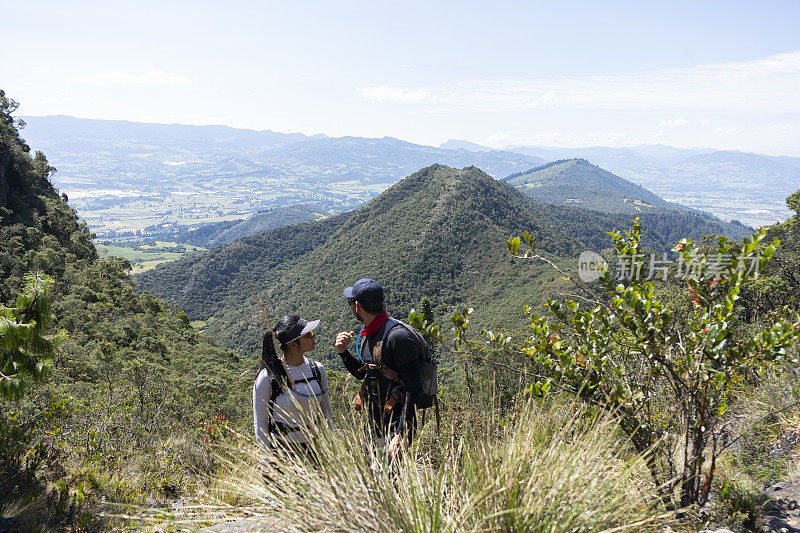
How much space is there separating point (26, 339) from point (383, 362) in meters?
2.08

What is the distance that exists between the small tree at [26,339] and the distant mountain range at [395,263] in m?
46.9

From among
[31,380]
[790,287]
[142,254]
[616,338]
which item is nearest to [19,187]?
[31,380]

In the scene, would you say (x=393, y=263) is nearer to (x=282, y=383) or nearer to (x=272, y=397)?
(x=272, y=397)

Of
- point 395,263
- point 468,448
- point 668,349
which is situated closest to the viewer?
point 468,448

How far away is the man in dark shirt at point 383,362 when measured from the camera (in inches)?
95.7

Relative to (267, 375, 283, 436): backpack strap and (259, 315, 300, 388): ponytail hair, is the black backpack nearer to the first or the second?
(259, 315, 300, 388): ponytail hair

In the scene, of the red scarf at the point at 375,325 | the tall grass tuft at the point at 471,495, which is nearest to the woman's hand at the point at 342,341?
the red scarf at the point at 375,325

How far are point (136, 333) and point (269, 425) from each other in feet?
91.0

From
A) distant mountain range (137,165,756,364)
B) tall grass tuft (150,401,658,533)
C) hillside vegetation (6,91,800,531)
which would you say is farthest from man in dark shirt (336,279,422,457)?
distant mountain range (137,165,756,364)

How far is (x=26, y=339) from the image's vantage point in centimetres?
251

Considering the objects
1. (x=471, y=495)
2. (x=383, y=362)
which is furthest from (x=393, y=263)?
(x=471, y=495)

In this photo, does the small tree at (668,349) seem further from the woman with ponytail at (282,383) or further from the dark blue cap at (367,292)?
the woman with ponytail at (282,383)

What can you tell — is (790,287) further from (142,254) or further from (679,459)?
(142,254)

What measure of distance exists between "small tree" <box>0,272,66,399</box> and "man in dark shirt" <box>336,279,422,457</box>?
180 centimetres
